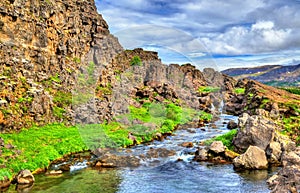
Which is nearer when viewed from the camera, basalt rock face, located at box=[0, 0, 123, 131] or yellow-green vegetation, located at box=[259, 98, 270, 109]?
basalt rock face, located at box=[0, 0, 123, 131]

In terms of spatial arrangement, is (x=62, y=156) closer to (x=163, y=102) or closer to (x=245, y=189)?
(x=245, y=189)

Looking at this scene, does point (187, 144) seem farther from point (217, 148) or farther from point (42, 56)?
point (42, 56)

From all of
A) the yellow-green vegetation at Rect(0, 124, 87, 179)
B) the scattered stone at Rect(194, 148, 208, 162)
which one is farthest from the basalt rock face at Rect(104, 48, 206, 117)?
the scattered stone at Rect(194, 148, 208, 162)

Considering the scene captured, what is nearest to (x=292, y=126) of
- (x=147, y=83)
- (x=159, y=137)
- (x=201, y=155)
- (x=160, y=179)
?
(x=201, y=155)

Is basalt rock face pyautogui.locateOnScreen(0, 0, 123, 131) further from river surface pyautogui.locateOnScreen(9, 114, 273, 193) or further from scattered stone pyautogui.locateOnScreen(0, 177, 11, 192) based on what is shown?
river surface pyautogui.locateOnScreen(9, 114, 273, 193)

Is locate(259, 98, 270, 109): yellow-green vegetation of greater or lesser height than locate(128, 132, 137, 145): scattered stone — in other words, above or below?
above

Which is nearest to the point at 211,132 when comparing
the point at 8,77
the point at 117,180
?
the point at 117,180

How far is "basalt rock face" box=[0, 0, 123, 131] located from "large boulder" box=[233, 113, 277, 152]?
28.1 meters

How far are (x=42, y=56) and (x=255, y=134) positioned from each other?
43994mm

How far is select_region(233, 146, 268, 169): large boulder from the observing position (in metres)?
33.2

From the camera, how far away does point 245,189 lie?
27.2 m

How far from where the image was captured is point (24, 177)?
1160 inches

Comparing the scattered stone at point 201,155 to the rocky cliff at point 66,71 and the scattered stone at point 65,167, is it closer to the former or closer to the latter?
the rocky cliff at point 66,71

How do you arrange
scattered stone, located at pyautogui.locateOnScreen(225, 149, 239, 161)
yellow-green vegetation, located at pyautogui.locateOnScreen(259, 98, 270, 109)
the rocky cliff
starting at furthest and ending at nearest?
yellow-green vegetation, located at pyautogui.locateOnScreen(259, 98, 270, 109) → the rocky cliff → scattered stone, located at pyautogui.locateOnScreen(225, 149, 239, 161)
